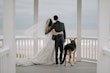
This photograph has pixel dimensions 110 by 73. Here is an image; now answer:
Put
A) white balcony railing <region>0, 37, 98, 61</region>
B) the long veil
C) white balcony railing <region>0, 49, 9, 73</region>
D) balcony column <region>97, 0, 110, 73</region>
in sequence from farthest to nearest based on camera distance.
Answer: white balcony railing <region>0, 37, 98, 61</region> → the long veil → balcony column <region>97, 0, 110, 73</region> → white balcony railing <region>0, 49, 9, 73</region>

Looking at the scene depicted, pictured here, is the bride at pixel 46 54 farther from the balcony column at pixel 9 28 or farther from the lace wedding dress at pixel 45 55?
the balcony column at pixel 9 28

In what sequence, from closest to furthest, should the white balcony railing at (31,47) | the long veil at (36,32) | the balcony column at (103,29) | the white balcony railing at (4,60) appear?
the white balcony railing at (4,60) < the balcony column at (103,29) < the long veil at (36,32) < the white balcony railing at (31,47)

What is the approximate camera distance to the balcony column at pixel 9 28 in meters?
4.71

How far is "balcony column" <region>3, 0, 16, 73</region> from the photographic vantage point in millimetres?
4710

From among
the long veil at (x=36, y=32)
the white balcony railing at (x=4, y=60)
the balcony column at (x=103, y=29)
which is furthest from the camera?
the long veil at (x=36, y=32)

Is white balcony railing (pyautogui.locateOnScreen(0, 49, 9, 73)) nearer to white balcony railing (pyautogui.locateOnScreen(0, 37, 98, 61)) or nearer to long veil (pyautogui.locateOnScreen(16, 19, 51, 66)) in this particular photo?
long veil (pyautogui.locateOnScreen(16, 19, 51, 66))

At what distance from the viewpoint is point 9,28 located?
4.75 metres

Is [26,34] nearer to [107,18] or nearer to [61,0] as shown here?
[61,0]

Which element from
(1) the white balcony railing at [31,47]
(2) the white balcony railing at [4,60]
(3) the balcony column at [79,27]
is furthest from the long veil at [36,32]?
(2) the white balcony railing at [4,60]

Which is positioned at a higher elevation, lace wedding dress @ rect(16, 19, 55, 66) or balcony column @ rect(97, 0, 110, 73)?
balcony column @ rect(97, 0, 110, 73)

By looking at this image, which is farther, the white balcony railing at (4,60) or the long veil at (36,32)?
the long veil at (36,32)

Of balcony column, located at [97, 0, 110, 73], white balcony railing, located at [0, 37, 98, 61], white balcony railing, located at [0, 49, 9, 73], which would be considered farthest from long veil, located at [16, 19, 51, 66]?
balcony column, located at [97, 0, 110, 73]

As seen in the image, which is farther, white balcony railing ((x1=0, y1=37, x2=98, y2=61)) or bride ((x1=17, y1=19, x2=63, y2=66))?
white balcony railing ((x1=0, y1=37, x2=98, y2=61))

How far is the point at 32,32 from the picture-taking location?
8.56 meters
